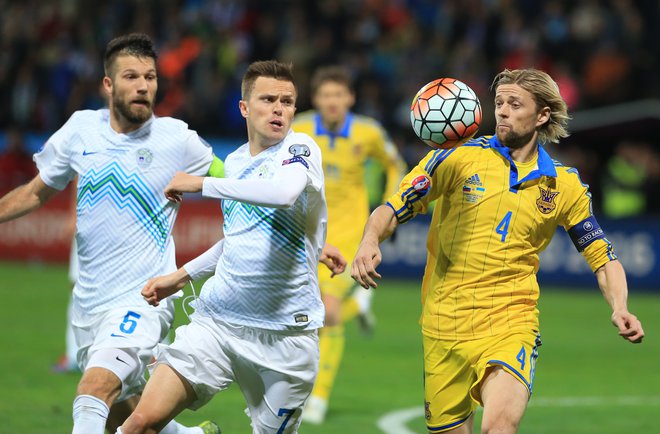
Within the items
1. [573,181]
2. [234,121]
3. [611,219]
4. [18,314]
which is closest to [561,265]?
[611,219]

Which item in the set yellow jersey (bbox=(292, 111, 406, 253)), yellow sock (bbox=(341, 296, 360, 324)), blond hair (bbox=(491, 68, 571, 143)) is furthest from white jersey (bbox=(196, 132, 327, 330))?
yellow sock (bbox=(341, 296, 360, 324))

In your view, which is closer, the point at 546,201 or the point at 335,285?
the point at 546,201

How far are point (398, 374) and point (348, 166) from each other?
226cm

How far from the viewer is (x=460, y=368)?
6.07m

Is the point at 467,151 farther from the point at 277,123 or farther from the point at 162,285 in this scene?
the point at 162,285

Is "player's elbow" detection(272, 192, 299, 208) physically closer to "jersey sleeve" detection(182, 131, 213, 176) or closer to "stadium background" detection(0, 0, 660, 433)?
"jersey sleeve" detection(182, 131, 213, 176)

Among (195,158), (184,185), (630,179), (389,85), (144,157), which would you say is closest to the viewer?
(184,185)

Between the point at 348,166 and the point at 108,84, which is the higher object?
the point at 108,84

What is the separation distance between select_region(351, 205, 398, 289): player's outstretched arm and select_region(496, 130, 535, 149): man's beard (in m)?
0.77

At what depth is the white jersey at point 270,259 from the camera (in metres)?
5.99

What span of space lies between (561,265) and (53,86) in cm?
1064

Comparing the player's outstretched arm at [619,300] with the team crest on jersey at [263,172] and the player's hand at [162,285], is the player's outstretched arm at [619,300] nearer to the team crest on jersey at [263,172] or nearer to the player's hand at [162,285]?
the team crest on jersey at [263,172]

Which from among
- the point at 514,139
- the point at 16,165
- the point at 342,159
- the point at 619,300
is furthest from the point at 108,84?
the point at 16,165

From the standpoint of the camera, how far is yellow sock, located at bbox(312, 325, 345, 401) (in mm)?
9250
